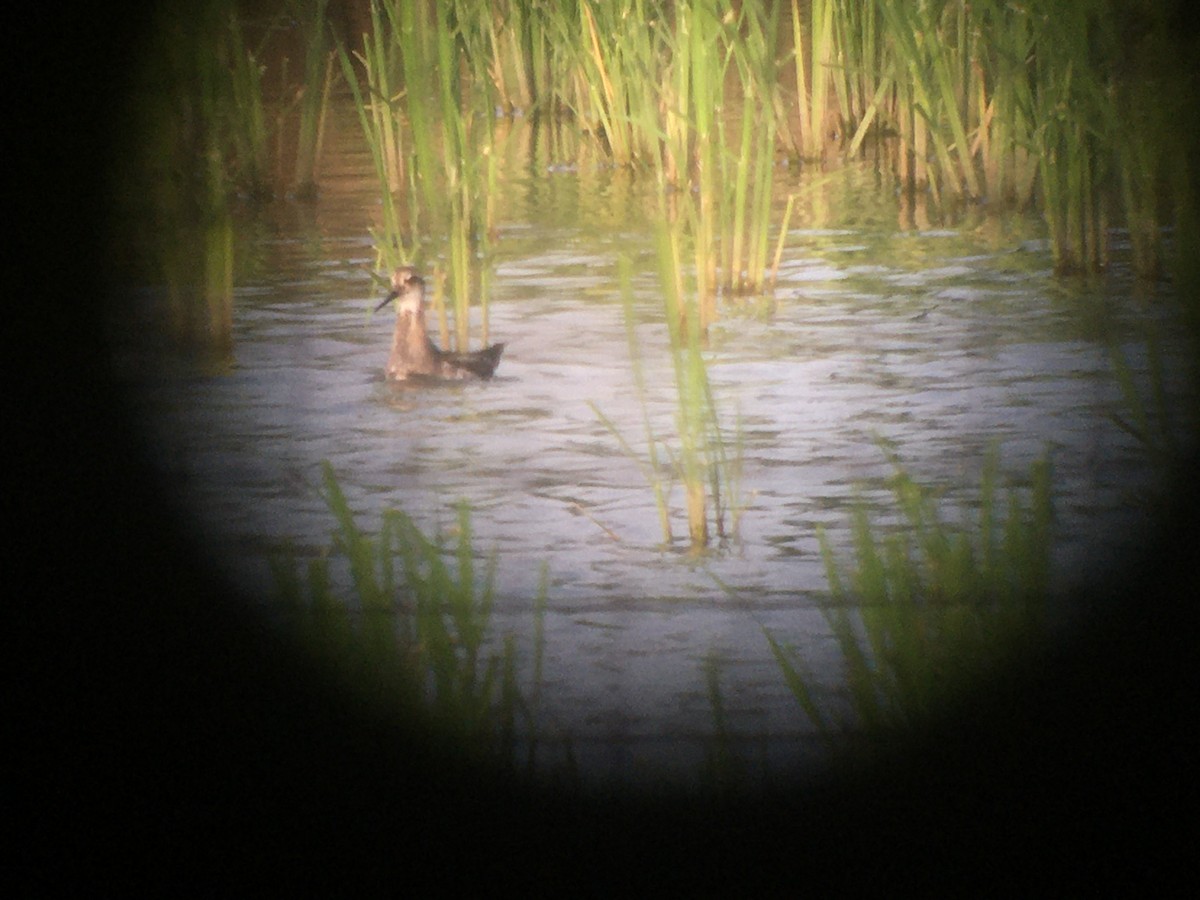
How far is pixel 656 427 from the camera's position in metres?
2.86

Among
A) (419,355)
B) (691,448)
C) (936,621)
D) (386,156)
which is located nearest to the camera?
(936,621)

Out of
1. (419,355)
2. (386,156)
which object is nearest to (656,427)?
(419,355)

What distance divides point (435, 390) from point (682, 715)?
4.53 feet

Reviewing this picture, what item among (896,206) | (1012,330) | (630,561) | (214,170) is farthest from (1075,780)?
(896,206)

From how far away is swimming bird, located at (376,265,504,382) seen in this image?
3.20m

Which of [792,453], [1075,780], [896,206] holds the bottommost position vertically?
[1075,780]

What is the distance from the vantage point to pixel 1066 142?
3666mm

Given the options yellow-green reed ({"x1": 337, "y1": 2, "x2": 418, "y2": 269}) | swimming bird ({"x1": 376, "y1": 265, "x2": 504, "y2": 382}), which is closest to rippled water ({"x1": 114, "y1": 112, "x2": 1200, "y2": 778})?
swimming bird ({"x1": 376, "y1": 265, "x2": 504, "y2": 382})

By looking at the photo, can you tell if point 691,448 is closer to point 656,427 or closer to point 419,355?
point 656,427

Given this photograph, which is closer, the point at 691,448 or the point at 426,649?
the point at 426,649

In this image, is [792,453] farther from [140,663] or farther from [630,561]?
[140,663]

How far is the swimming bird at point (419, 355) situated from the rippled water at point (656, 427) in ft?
0.12

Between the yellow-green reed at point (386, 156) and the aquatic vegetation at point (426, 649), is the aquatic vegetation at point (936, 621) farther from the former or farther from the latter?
the yellow-green reed at point (386, 156)

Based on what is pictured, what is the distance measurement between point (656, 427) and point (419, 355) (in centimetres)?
56
